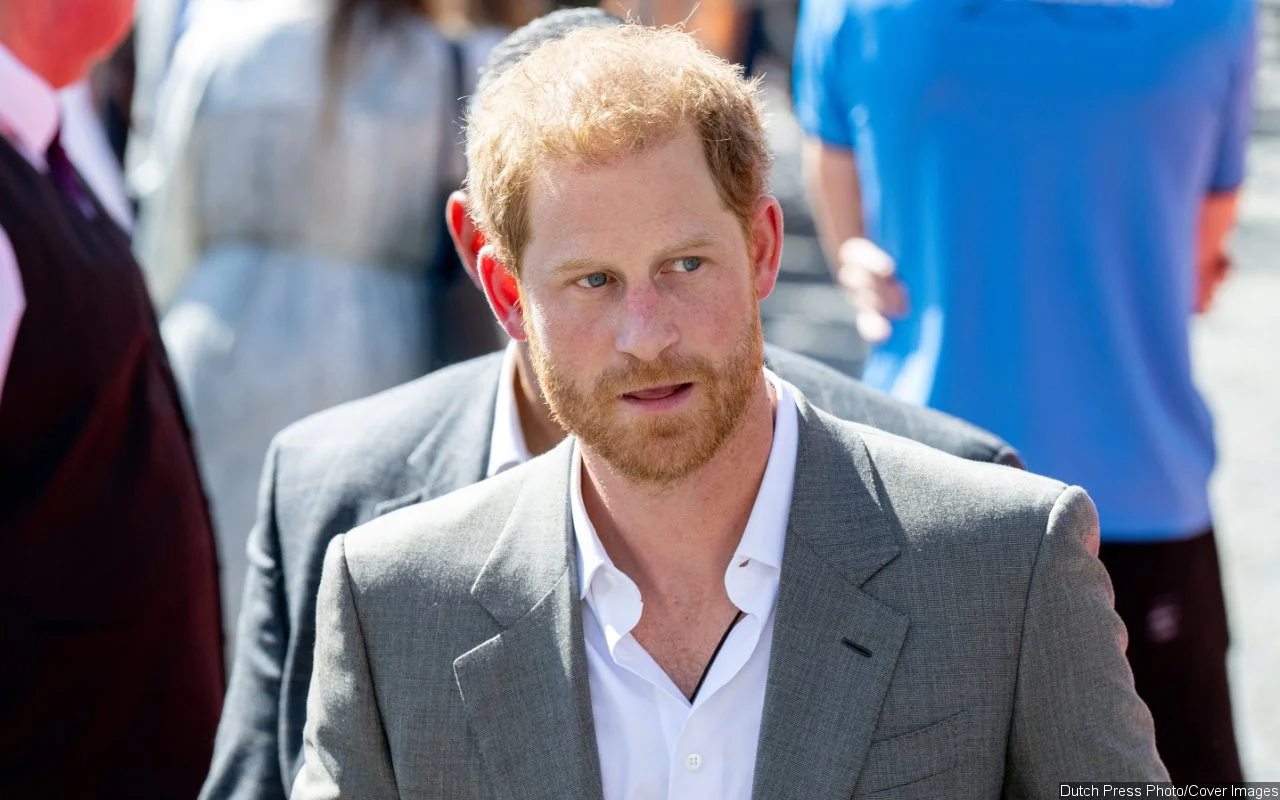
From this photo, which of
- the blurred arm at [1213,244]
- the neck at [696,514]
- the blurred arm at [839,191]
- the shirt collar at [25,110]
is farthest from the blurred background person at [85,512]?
the blurred arm at [1213,244]

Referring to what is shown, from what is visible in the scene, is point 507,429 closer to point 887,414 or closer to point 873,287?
point 887,414

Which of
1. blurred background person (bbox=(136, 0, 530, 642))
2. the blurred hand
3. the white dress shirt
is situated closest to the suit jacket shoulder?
the blurred hand

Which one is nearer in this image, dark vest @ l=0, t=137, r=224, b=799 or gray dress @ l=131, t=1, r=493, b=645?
dark vest @ l=0, t=137, r=224, b=799

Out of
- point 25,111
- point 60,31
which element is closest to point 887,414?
point 25,111

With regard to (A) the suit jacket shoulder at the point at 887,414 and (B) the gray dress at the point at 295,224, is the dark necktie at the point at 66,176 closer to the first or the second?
(B) the gray dress at the point at 295,224

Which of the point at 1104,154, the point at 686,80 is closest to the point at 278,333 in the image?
the point at 1104,154

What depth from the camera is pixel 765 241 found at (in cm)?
192

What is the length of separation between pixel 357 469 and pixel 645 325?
785 millimetres

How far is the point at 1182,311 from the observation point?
3.10 m

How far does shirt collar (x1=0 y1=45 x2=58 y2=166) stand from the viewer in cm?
262

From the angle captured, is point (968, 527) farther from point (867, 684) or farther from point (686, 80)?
point (686, 80)

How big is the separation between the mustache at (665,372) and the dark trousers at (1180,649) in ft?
4.63

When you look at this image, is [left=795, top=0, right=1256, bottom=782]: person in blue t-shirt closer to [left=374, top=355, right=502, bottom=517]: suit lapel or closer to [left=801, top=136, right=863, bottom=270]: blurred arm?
[left=801, top=136, right=863, bottom=270]: blurred arm

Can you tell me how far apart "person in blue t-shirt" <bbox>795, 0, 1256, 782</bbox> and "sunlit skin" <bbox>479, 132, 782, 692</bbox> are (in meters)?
1.25
